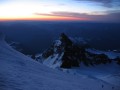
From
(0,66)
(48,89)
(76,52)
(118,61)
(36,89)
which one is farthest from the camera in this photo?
(118,61)

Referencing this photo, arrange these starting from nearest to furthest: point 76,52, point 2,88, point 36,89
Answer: point 2,88, point 36,89, point 76,52

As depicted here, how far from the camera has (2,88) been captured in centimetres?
809

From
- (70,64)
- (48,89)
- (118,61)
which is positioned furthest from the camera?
(118,61)

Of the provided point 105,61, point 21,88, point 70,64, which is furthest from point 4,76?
point 105,61

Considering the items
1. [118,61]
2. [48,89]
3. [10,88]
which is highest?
[10,88]

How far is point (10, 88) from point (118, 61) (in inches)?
4376

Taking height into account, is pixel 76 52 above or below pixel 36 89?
below

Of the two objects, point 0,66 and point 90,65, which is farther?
point 90,65

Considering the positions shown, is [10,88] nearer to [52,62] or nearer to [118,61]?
[52,62]

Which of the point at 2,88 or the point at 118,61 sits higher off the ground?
the point at 2,88

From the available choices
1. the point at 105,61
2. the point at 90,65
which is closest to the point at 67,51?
the point at 90,65

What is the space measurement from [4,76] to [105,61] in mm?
103835

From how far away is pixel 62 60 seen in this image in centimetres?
9800

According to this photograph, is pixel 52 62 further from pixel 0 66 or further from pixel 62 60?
pixel 0 66
